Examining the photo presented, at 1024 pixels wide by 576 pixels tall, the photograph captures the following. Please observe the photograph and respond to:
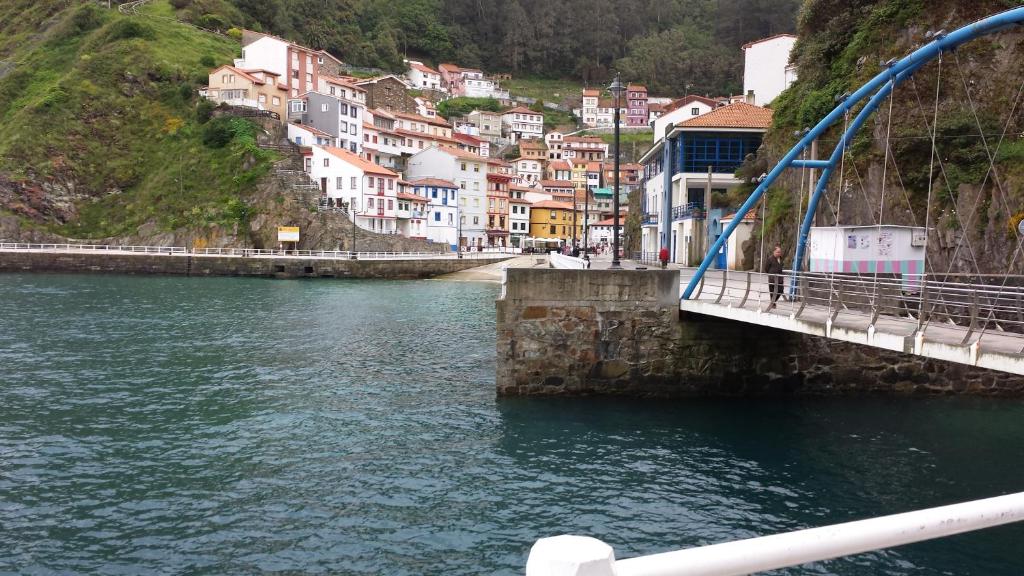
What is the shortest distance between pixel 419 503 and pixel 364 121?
9126 cm

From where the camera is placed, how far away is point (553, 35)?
559 ft

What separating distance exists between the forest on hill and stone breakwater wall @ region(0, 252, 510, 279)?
87.5 metres

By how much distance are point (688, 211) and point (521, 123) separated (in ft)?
354

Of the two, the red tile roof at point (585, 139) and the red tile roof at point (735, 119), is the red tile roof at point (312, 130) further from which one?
the red tile roof at point (585, 139)

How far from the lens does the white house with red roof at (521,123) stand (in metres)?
150

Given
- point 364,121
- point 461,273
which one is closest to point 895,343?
point 461,273

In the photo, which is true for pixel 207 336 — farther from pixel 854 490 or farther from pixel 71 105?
pixel 71 105

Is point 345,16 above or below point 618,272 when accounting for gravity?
above

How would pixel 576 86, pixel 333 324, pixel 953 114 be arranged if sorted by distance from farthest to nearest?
pixel 576 86, pixel 333 324, pixel 953 114

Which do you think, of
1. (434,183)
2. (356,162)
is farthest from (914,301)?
(434,183)

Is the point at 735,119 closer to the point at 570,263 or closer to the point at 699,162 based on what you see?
the point at 699,162

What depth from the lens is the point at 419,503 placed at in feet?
42.6

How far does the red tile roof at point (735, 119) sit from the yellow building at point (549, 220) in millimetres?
64262

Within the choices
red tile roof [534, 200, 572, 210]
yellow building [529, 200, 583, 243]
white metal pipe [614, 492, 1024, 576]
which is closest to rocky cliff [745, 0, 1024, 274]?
white metal pipe [614, 492, 1024, 576]
